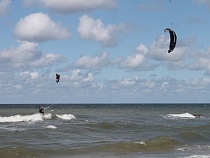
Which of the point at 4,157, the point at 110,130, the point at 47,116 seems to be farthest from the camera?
the point at 47,116

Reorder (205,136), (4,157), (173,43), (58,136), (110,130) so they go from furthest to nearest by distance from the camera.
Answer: (110,130) → (205,136) → (58,136) → (173,43) → (4,157)

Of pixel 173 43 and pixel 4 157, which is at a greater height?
pixel 173 43

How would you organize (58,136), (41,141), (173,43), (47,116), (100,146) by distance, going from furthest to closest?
(47,116) < (58,136) < (41,141) < (100,146) < (173,43)

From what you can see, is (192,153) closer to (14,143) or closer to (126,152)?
(126,152)

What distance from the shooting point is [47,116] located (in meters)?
47.5

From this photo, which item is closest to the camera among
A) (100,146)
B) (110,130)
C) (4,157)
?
(4,157)

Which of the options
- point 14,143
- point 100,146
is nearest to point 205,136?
point 100,146

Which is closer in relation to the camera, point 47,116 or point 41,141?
point 41,141

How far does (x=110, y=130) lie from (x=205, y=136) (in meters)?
7.53

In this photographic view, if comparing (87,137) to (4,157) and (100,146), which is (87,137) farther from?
(4,157)

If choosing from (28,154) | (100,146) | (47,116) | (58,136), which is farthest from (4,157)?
(47,116)

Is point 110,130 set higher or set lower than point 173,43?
lower

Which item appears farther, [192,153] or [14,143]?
[14,143]

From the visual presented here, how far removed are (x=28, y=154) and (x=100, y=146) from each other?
13.8ft
